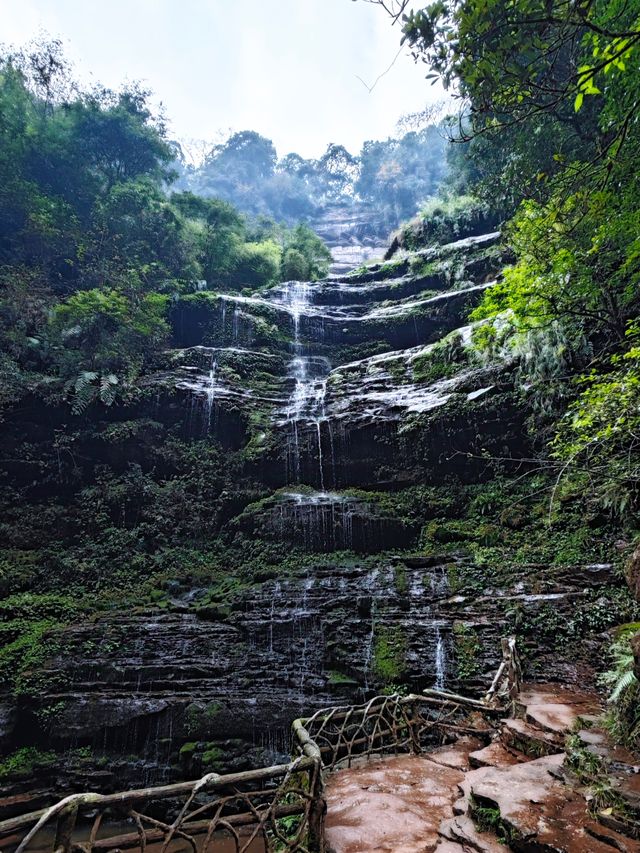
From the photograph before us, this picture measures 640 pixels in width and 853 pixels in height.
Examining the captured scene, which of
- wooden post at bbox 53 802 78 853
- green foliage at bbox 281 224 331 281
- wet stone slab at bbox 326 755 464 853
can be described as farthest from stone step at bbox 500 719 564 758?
green foliage at bbox 281 224 331 281

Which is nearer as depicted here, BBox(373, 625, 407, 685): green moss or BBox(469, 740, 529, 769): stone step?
BBox(469, 740, 529, 769): stone step

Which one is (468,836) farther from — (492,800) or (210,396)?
(210,396)

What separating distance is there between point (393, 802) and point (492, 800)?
99cm

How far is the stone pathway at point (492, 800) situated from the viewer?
242cm

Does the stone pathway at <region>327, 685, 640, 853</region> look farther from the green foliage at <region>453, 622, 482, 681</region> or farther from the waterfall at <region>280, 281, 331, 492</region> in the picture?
the waterfall at <region>280, 281, 331, 492</region>

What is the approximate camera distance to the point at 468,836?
2.66 meters

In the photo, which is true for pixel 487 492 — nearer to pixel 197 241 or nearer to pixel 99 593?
pixel 99 593

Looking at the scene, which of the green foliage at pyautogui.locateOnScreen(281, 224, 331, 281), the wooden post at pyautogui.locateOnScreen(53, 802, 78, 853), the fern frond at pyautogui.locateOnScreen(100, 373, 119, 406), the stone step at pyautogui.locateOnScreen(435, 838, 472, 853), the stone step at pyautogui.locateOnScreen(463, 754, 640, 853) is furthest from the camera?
the green foliage at pyautogui.locateOnScreen(281, 224, 331, 281)

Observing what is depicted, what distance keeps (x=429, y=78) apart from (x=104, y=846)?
19.8ft

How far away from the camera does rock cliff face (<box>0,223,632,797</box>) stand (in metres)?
6.97

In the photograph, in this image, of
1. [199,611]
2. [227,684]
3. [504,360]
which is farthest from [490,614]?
[504,360]

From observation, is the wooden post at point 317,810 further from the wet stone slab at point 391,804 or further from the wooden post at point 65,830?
the wooden post at point 65,830

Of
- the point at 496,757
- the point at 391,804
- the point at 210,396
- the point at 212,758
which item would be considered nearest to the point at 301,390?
the point at 210,396

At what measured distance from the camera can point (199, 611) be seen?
8.64 meters
